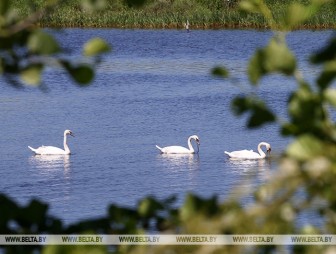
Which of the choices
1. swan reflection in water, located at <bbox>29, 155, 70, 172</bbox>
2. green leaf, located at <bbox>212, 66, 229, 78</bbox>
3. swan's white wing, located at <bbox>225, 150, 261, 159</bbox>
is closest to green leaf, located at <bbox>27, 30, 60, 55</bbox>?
green leaf, located at <bbox>212, 66, 229, 78</bbox>

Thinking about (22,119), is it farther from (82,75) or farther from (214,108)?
(82,75)

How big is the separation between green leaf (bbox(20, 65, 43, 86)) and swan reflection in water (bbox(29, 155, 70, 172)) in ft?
47.9

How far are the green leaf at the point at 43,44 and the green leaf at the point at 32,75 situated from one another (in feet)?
0.09

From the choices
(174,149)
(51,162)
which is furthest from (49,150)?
(174,149)

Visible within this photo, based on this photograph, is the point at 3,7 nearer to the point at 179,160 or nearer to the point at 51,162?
the point at 51,162

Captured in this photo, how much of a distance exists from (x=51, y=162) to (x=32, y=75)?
51.3 ft

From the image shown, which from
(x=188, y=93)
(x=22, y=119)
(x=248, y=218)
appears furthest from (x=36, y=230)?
(x=188, y=93)

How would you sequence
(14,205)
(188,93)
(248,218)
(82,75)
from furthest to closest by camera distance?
(188,93) → (14,205) → (82,75) → (248,218)

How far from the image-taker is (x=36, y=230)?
5.02ft

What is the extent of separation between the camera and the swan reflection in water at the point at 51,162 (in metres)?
16.1

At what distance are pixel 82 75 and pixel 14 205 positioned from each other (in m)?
0.33

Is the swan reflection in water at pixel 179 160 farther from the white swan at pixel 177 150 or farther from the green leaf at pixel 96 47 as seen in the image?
the green leaf at pixel 96 47

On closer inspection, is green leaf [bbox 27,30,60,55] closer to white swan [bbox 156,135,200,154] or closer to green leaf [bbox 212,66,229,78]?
green leaf [bbox 212,66,229,78]

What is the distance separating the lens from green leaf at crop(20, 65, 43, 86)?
4.09 feet
